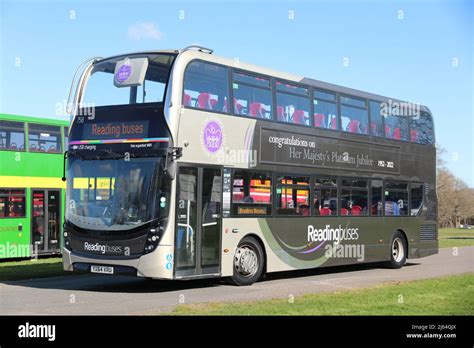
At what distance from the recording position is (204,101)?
13992mm

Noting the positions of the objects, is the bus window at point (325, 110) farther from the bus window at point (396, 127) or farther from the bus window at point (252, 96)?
the bus window at point (396, 127)

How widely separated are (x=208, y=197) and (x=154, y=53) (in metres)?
3.10

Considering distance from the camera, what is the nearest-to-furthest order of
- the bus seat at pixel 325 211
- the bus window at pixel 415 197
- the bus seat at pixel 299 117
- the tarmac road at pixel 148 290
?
the tarmac road at pixel 148 290 → the bus seat at pixel 299 117 → the bus seat at pixel 325 211 → the bus window at pixel 415 197

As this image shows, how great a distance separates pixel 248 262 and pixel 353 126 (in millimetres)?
5605

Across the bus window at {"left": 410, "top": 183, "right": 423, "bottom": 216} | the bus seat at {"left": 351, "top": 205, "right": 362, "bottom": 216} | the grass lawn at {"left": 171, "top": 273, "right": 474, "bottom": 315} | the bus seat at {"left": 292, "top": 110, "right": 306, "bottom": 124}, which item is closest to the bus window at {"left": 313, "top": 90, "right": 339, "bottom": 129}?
the bus seat at {"left": 292, "top": 110, "right": 306, "bottom": 124}

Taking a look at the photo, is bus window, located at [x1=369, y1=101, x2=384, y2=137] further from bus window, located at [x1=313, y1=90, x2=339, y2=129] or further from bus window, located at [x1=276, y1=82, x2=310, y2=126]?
bus window, located at [x1=276, y1=82, x2=310, y2=126]

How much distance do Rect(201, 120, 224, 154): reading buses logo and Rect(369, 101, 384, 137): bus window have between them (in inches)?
253

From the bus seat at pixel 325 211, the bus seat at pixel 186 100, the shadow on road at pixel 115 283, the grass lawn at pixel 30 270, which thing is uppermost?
the bus seat at pixel 186 100

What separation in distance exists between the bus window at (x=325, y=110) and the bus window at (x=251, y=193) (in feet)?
8.33

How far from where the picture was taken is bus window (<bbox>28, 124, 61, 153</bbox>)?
73.6 ft

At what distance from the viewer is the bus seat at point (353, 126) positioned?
1847 centimetres

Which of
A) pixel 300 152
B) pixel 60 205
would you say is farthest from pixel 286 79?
pixel 60 205

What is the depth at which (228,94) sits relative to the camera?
14.6m

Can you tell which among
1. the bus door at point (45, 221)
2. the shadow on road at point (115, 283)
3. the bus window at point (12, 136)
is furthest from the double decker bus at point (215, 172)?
the bus door at point (45, 221)
